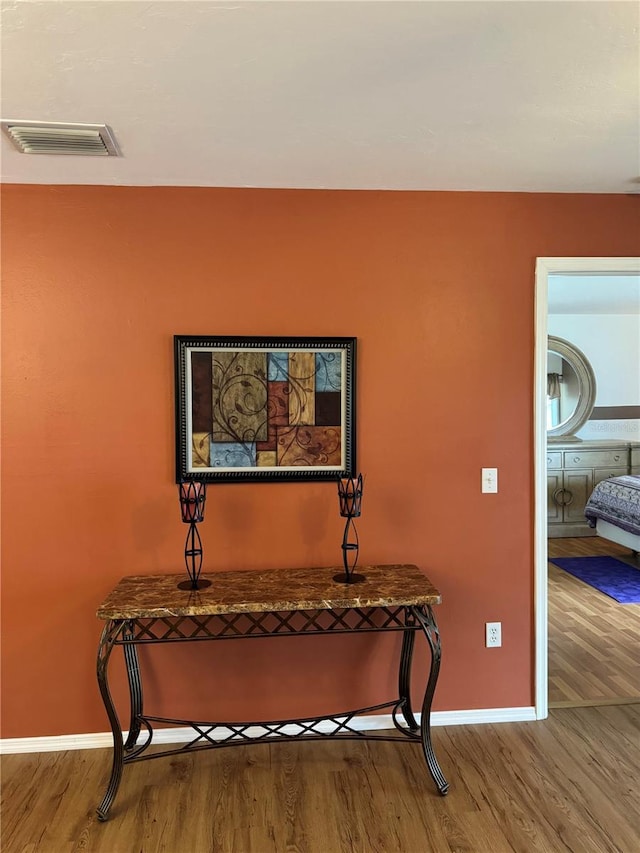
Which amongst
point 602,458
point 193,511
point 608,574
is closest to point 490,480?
point 193,511

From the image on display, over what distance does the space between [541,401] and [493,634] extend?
3.54 feet

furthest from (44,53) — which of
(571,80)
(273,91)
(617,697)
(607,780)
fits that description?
(617,697)

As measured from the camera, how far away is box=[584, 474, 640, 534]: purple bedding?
4891 mm

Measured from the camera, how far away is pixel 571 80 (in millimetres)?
1688

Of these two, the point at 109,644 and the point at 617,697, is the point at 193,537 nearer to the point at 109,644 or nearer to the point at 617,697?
the point at 109,644

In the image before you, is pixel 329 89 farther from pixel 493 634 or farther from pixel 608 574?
pixel 608 574

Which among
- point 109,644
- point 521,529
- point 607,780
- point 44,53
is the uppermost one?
point 44,53

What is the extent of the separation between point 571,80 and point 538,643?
88.1 inches

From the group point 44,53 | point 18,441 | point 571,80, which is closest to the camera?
point 44,53

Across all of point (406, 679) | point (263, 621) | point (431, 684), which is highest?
point (263, 621)

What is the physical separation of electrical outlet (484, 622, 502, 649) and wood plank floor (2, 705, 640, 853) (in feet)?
1.20

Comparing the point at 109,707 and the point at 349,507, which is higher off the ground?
the point at 349,507

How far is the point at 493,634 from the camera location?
267cm

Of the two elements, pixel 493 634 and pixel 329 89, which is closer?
pixel 329 89
